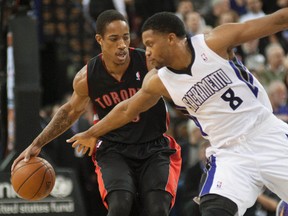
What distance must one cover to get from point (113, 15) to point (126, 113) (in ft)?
3.39

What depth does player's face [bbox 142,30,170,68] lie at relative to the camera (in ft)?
20.6

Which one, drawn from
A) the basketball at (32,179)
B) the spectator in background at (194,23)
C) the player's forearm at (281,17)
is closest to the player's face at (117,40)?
the basketball at (32,179)

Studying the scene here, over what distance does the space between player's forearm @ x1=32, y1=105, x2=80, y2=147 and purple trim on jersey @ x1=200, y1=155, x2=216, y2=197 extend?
159 centimetres

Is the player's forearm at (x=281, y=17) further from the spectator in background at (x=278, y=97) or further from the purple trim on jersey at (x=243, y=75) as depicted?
the spectator in background at (x=278, y=97)

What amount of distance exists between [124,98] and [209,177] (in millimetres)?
1413

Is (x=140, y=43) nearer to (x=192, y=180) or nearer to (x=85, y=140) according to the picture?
(x=192, y=180)

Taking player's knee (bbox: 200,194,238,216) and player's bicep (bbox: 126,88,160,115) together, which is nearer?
player's knee (bbox: 200,194,238,216)

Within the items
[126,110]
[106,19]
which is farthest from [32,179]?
[106,19]

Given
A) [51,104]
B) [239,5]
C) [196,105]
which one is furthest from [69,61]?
[196,105]

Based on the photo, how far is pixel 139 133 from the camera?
7172mm

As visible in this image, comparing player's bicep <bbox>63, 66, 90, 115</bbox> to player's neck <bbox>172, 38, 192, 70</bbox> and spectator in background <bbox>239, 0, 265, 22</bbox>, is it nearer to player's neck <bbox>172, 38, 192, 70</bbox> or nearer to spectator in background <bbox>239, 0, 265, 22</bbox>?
player's neck <bbox>172, 38, 192, 70</bbox>

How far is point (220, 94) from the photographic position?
6.17 metres

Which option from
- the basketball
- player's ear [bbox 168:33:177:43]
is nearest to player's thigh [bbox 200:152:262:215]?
player's ear [bbox 168:33:177:43]

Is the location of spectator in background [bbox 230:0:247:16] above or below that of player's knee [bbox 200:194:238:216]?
above
